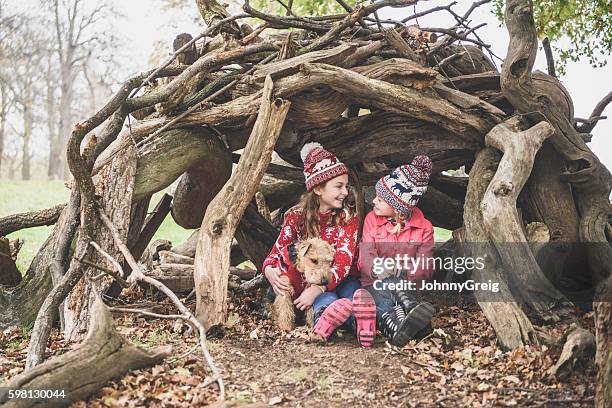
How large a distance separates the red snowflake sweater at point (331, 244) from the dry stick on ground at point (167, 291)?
49.7 inches

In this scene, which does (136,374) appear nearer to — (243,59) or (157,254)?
(243,59)

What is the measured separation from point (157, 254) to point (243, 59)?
3016mm

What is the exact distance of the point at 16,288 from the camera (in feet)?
18.3

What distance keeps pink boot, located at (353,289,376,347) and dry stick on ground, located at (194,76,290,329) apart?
1025 mm

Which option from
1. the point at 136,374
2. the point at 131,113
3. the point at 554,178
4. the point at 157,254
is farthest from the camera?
the point at 157,254

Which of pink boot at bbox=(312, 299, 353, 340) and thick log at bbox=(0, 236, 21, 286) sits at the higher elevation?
thick log at bbox=(0, 236, 21, 286)

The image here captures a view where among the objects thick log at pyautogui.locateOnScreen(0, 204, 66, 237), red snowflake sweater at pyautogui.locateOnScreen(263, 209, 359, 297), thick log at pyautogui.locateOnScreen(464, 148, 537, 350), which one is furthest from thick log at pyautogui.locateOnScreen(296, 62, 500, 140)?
thick log at pyautogui.locateOnScreen(0, 204, 66, 237)

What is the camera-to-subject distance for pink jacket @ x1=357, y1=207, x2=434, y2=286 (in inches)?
217

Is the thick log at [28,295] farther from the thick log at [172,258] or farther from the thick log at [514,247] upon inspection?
the thick log at [514,247]

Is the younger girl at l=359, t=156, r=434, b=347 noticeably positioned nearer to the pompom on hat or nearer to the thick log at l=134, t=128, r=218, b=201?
the pompom on hat

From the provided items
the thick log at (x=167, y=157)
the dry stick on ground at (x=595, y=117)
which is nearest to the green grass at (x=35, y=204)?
the thick log at (x=167, y=157)

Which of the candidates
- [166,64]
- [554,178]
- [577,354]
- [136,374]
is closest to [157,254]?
[166,64]

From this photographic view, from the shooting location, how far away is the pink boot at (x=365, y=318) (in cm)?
486

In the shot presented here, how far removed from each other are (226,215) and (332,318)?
116 cm
